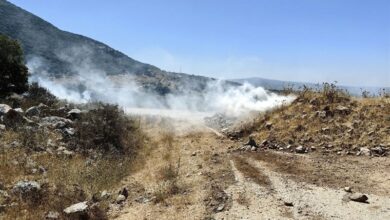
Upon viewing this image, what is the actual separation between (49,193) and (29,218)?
4.05 feet

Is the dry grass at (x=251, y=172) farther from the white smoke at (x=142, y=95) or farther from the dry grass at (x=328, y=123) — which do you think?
the white smoke at (x=142, y=95)

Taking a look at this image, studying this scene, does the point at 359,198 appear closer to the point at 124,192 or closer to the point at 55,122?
the point at 124,192

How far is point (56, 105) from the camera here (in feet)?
68.4

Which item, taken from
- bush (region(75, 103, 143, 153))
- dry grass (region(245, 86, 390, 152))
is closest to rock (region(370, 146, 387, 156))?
dry grass (region(245, 86, 390, 152))

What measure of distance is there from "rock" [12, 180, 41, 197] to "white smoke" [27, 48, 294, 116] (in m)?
11.7

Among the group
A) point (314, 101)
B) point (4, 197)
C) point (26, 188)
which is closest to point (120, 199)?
point (26, 188)

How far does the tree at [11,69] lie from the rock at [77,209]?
1274 cm

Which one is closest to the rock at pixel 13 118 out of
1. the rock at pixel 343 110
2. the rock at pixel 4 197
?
the rock at pixel 4 197

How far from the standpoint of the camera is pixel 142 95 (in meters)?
38.9

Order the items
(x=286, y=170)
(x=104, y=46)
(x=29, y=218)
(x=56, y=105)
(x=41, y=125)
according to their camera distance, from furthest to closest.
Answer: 1. (x=104, y=46)
2. (x=56, y=105)
3. (x=41, y=125)
4. (x=286, y=170)
5. (x=29, y=218)

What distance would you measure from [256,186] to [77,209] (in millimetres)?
3984

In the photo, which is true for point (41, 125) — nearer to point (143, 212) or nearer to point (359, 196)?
point (143, 212)

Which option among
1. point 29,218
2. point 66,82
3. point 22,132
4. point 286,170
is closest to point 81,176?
point 29,218

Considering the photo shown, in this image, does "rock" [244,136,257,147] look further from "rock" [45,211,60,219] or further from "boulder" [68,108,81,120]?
"rock" [45,211,60,219]
